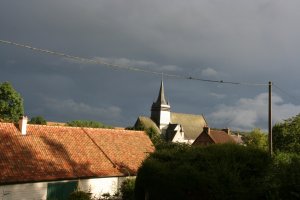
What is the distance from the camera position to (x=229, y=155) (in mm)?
17328

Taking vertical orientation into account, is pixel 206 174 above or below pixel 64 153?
below

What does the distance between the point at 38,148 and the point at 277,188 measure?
61.9 feet

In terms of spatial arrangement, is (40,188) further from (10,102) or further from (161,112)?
(161,112)

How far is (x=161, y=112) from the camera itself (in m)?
102

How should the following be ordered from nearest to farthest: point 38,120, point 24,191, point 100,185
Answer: point 24,191
point 100,185
point 38,120

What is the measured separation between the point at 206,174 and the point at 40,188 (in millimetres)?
12764

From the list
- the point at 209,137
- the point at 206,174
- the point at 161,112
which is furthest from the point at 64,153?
the point at 161,112

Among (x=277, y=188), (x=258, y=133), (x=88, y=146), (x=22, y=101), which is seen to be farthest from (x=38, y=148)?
(x=258, y=133)

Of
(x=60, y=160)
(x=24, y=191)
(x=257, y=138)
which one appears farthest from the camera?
(x=257, y=138)

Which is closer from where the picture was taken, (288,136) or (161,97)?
(288,136)

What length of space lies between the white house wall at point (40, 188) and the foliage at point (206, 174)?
8.82m

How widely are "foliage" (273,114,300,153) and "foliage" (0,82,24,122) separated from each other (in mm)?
38489

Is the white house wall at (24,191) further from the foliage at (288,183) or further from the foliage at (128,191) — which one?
the foliage at (288,183)

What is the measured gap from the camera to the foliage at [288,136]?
41125 mm
